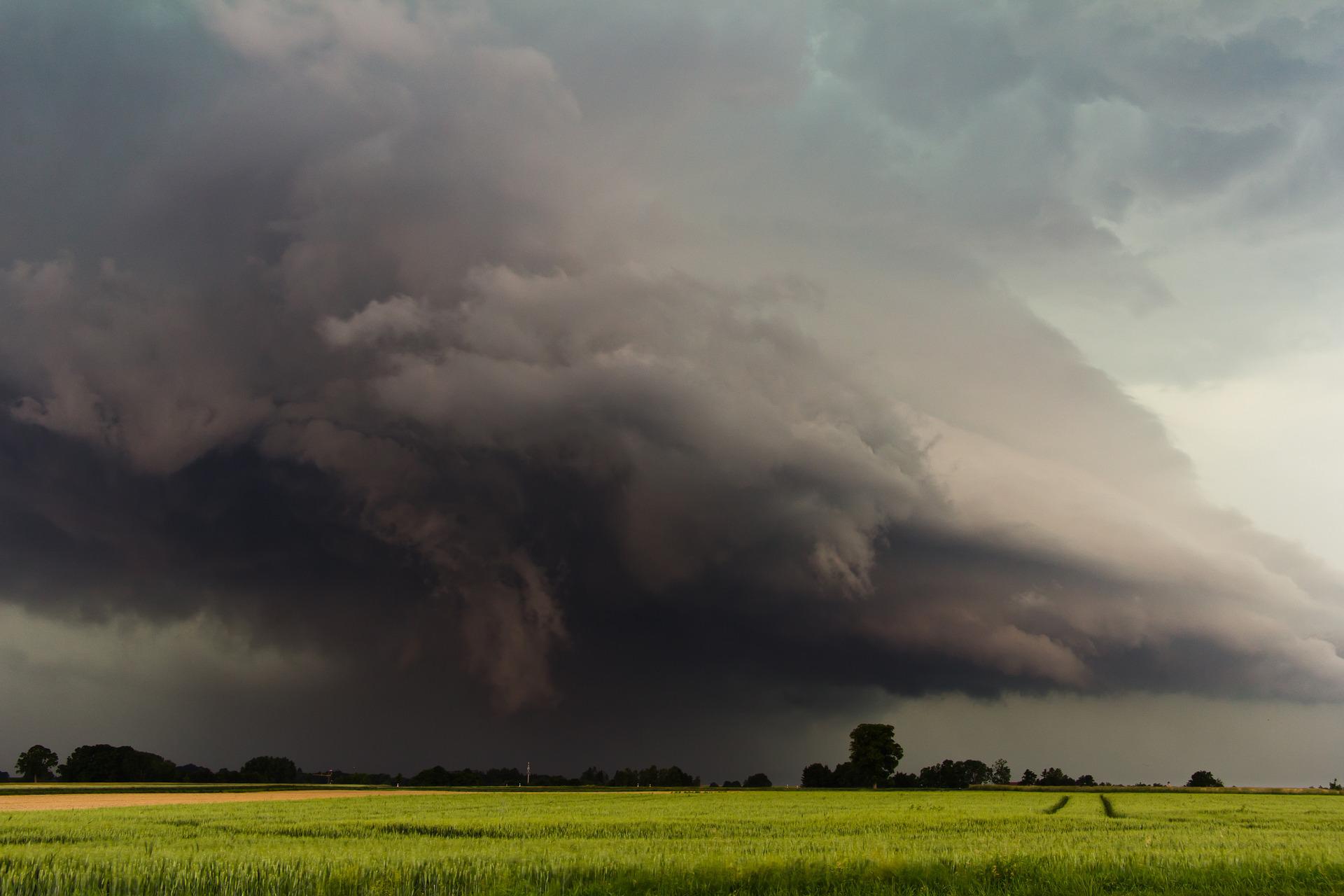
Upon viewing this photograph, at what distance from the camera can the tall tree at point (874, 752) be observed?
→ 181375 mm

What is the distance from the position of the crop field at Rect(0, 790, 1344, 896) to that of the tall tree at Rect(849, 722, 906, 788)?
144508 millimetres

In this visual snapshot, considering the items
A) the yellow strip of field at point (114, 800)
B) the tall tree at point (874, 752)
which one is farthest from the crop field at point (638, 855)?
the tall tree at point (874, 752)

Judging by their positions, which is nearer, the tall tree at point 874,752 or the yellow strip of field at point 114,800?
the yellow strip of field at point 114,800

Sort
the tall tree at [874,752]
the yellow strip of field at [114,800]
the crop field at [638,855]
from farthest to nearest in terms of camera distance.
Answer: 1. the tall tree at [874,752]
2. the yellow strip of field at [114,800]
3. the crop field at [638,855]

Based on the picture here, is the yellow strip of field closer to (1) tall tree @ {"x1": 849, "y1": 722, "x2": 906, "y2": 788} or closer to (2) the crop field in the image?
(2) the crop field

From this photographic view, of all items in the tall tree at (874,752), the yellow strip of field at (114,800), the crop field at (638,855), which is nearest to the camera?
the crop field at (638,855)

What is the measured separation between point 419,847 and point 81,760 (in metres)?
226

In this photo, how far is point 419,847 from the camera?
1016 inches

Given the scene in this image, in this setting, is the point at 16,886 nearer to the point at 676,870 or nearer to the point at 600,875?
the point at 600,875

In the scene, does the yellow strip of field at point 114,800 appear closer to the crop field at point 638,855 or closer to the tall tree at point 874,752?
the crop field at point 638,855

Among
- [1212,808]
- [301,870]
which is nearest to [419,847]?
[301,870]

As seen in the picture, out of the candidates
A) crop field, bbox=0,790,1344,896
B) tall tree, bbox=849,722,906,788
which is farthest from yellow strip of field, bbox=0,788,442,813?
tall tree, bbox=849,722,906,788

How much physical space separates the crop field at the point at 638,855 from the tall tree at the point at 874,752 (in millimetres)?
144508

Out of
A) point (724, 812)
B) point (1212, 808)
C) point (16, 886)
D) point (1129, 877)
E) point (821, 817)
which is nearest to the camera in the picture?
point (16, 886)
